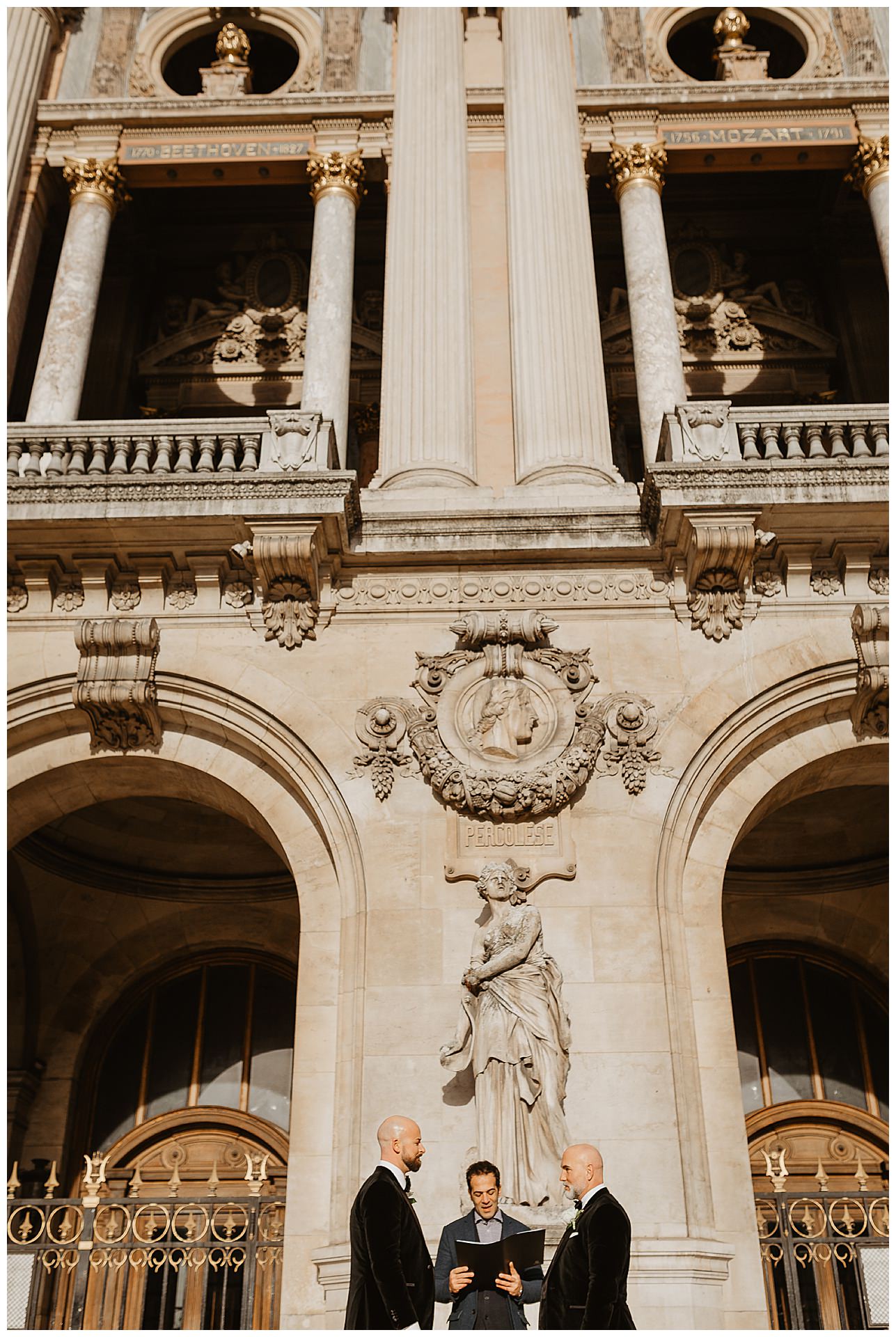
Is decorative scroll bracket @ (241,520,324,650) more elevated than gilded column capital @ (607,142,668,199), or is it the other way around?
gilded column capital @ (607,142,668,199)

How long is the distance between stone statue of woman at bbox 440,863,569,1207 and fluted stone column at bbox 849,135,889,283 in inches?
409

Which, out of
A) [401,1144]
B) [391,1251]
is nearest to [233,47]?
[401,1144]

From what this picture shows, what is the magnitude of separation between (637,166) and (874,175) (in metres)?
3.05

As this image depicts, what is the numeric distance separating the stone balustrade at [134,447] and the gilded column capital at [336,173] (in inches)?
185

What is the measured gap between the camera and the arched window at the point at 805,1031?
49.5 feet

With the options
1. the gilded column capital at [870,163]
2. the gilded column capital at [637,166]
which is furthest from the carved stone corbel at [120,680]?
the gilded column capital at [870,163]

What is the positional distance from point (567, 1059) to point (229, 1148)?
662cm

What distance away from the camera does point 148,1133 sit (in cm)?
1488

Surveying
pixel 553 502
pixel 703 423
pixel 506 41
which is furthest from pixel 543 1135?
pixel 506 41

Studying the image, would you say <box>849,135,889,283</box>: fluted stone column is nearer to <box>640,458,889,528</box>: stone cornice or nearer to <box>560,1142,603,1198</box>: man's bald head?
<box>640,458,889,528</box>: stone cornice

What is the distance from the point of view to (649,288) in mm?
14945

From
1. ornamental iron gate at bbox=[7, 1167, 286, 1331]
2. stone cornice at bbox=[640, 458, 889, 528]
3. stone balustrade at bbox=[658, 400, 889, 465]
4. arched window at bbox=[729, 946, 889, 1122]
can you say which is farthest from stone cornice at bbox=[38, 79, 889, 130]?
ornamental iron gate at bbox=[7, 1167, 286, 1331]

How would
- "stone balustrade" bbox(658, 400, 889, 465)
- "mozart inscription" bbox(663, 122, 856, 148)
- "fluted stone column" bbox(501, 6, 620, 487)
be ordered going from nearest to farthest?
"stone balustrade" bbox(658, 400, 889, 465) < "fluted stone column" bbox(501, 6, 620, 487) < "mozart inscription" bbox(663, 122, 856, 148)

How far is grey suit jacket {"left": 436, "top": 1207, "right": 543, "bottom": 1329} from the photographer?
20.8 feet
